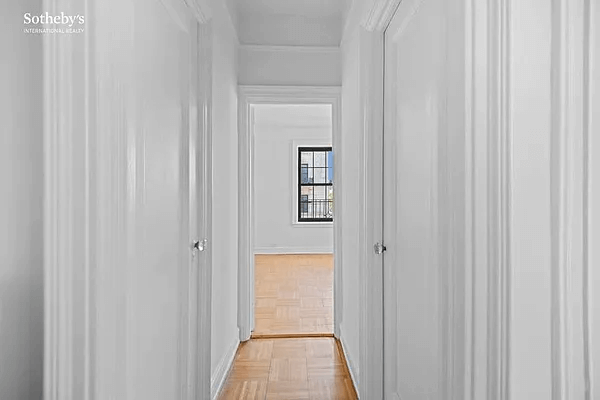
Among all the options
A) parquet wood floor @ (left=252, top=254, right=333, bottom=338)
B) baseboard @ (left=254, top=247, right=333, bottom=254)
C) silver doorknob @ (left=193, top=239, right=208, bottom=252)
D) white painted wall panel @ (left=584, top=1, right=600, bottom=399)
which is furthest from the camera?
baseboard @ (left=254, top=247, right=333, bottom=254)

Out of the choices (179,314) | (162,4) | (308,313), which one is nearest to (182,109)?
(162,4)

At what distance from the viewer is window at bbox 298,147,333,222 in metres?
8.00

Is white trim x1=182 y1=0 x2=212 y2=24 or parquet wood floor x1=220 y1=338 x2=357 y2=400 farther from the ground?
white trim x1=182 y1=0 x2=212 y2=24

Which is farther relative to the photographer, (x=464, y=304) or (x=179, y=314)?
(x=179, y=314)

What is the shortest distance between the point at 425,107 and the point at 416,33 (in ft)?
1.03

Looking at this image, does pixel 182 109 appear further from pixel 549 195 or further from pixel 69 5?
pixel 549 195

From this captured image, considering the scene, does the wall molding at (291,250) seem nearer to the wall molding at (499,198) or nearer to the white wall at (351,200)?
the white wall at (351,200)

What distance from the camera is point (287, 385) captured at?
102 inches

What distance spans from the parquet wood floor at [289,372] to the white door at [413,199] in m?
0.52

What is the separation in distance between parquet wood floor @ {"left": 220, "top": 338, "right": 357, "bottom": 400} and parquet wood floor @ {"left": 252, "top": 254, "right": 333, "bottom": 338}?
0.30 metres

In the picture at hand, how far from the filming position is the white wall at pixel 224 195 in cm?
237

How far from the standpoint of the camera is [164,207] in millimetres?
1573

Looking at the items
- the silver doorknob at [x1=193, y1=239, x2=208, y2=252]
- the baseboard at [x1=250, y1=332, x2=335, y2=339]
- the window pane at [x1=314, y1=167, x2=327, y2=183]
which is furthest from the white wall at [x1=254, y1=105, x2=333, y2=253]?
the silver doorknob at [x1=193, y1=239, x2=208, y2=252]

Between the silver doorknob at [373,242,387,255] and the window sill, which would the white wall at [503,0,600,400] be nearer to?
the silver doorknob at [373,242,387,255]
